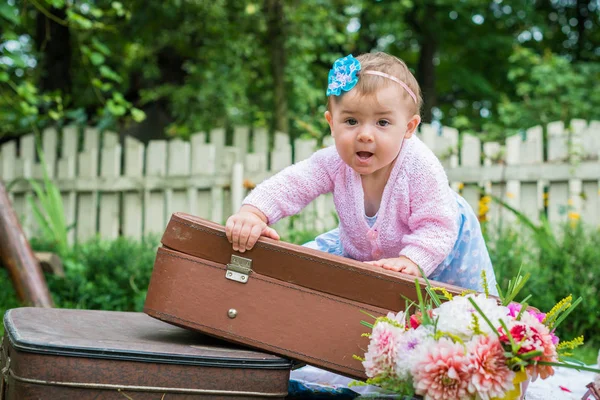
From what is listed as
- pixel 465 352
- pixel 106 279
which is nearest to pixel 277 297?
pixel 465 352

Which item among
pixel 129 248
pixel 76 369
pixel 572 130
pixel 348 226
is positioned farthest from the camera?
pixel 572 130

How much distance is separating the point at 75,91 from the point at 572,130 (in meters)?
6.24

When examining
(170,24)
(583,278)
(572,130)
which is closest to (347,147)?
(583,278)

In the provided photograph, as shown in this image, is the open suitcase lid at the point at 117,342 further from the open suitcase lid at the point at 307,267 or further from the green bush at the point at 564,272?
the green bush at the point at 564,272

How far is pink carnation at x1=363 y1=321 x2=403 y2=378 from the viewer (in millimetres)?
1755

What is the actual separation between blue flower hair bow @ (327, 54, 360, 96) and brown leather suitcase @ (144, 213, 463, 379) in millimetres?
577

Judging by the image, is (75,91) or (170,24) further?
(75,91)

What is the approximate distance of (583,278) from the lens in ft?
13.2

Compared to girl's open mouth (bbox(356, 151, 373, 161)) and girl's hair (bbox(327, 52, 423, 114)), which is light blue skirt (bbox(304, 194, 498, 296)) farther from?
girl's hair (bbox(327, 52, 423, 114))

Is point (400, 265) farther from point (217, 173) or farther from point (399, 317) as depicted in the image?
point (217, 173)

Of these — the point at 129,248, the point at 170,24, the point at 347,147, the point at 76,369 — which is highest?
the point at 170,24

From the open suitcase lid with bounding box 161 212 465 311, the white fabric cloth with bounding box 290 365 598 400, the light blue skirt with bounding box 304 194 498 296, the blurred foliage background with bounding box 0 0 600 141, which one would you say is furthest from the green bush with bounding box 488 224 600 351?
the blurred foliage background with bounding box 0 0 600 141

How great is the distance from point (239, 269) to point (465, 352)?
791 mm

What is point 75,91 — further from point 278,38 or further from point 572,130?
point 572,130
